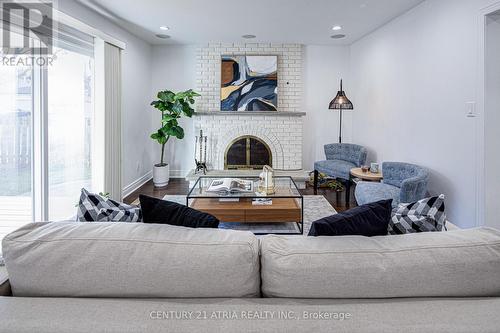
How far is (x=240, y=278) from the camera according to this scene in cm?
107

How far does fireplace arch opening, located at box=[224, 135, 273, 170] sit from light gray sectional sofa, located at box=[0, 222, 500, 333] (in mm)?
5152

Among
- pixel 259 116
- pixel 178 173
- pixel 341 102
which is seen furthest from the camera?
pixel 178 173

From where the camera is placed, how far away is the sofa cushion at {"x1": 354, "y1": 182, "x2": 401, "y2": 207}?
340cm

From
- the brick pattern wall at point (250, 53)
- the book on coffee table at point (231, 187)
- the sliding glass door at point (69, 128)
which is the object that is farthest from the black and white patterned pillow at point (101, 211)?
the brick pattern wall at point (250, 53)

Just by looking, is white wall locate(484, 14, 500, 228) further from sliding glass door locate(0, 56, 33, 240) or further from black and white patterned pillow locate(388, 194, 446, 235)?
sliding glass door locate(0, 56, 33, 240)

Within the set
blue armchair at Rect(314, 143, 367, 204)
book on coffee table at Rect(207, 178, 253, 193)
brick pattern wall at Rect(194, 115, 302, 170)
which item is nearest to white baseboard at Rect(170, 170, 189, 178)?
brick pattern wall at Rect(194, 115, 302, 170)

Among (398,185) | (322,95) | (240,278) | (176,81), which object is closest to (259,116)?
(322,95)

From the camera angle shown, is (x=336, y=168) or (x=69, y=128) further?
(x=336, y=168)

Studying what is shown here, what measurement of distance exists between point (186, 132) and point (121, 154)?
1.94 meters

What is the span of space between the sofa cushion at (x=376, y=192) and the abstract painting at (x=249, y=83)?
2.91 m

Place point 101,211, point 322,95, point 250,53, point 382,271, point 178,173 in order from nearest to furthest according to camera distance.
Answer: point 382,271
point 101,211
point 250,53
point 322,95
point 178,173

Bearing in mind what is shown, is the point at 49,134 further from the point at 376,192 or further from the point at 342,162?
the point at 342,162

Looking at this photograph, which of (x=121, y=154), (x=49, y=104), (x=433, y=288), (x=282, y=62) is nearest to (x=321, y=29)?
(x=282, y=62)

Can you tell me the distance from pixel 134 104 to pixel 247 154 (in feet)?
7.32
